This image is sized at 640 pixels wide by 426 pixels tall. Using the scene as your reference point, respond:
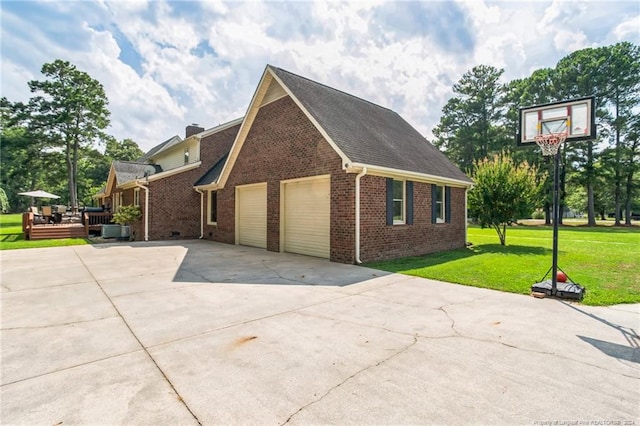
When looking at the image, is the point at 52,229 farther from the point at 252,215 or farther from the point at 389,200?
the point at 389,200

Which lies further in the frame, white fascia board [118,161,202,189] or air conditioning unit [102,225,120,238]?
air conditioning unit [102,225,120,238]

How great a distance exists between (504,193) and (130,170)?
22.9 metres

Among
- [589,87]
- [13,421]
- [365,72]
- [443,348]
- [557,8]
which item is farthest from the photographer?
[589,87]

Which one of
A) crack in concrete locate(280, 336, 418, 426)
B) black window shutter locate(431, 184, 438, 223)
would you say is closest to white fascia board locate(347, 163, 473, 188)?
black window shutter locate(431, 184, 438, 223)

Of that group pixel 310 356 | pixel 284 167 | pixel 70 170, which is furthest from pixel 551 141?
pixel 70 170

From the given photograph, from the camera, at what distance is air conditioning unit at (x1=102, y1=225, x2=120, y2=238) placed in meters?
16.5

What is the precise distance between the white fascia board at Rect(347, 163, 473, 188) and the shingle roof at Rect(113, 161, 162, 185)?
16.0m

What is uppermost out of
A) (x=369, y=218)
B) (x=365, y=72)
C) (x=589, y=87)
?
(x=589, y=87)

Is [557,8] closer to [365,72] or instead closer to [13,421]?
[365,72]

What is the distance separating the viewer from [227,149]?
1859 centimetres

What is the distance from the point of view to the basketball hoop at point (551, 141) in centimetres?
610

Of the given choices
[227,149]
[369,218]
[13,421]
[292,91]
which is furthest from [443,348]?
[227,149]

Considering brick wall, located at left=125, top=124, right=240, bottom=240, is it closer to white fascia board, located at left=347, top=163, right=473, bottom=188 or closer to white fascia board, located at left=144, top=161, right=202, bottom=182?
white fascia board, located at left=144, top=161, right=202, bottom=182

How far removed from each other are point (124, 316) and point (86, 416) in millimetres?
2564
